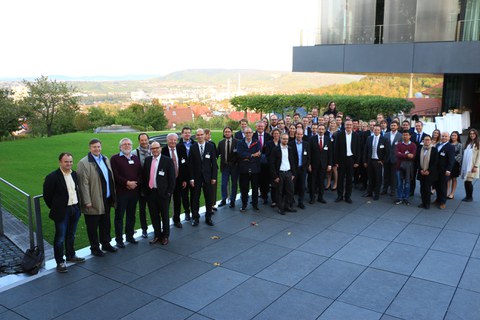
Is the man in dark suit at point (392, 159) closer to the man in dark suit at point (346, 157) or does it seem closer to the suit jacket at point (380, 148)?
the suit jacket at point (380, 148)

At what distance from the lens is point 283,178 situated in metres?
9.22

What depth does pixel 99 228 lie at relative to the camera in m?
6.95

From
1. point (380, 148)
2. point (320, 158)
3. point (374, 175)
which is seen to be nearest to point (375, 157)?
point (380, 148)

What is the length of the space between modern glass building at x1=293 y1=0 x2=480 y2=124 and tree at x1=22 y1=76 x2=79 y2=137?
121 feet

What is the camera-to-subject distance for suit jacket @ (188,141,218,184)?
8.25 metres

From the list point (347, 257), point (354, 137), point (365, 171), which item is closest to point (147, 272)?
point (347, 257)

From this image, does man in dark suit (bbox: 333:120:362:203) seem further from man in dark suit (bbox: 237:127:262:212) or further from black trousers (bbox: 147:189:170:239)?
black trousers (bbox: 147:189:170:239)

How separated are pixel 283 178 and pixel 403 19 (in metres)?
15.8

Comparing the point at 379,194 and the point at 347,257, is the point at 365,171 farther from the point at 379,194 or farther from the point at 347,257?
the point at 347,257

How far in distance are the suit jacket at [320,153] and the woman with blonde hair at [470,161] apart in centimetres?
331

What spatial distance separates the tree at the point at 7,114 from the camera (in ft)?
109

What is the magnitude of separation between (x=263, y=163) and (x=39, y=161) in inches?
535

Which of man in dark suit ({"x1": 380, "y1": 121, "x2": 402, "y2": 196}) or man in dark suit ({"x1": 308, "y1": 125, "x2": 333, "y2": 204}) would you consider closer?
man in dark suit ({"x1": 308, "y1": 125, "x2": 333, "y2": 204})

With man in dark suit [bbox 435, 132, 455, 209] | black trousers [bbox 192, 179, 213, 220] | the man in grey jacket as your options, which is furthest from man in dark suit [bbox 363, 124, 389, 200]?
the man in grey jacket
